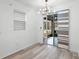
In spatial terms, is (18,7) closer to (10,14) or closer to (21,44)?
(10,14)

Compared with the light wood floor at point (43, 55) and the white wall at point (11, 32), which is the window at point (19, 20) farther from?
the light wood floor at point (43, 55)

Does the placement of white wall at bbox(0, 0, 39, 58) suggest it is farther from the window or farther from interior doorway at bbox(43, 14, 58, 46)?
interior doorway at bbox(43, 14, 58, 46)

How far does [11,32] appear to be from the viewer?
152 inches

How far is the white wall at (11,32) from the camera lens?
338 centimetres

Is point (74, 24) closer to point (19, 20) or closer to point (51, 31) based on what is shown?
point (51, 31)

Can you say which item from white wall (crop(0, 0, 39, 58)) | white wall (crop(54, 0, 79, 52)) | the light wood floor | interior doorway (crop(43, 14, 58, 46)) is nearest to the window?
white wall (crop(0, 0, 39, 58))

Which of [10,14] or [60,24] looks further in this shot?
[60,24]

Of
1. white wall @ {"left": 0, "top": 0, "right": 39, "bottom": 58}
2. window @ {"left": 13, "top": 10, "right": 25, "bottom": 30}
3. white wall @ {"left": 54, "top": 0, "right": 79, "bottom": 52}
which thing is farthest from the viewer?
window @ {"left": 13, "top": 10, "right": 25, "bottom": 30}

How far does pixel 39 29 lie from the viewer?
625 cm

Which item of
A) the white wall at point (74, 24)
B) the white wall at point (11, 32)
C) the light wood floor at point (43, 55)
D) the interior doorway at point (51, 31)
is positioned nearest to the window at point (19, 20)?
the white wall at point (11, 32)

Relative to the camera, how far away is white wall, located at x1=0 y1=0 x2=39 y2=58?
338cm

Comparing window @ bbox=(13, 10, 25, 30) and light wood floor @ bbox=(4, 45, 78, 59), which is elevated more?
window @ bbox=(13, 10, 25, 30)

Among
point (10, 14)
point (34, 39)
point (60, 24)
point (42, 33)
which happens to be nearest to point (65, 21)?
point (60, 24)

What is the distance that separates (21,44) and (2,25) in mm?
1766
